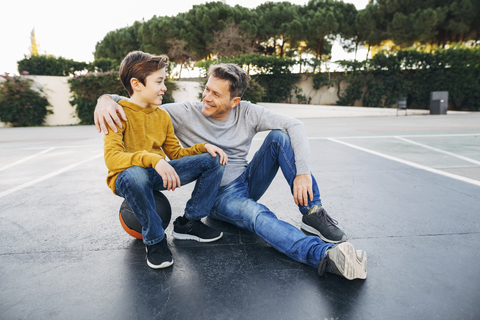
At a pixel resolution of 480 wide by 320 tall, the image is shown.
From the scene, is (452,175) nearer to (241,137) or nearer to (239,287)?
(241,137)

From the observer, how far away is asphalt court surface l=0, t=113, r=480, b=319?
1276 millimetres

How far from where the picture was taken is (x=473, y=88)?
52.4 feet

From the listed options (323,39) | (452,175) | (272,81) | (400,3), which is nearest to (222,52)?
(272,81)

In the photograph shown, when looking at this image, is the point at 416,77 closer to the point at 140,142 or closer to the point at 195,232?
the point at 195,232

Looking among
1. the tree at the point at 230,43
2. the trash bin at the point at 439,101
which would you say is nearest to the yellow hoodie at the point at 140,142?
the trash bin at the point at 439,101

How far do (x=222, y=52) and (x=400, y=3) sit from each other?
13045 millimetres

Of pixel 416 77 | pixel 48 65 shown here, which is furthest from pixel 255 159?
pixel 416 77

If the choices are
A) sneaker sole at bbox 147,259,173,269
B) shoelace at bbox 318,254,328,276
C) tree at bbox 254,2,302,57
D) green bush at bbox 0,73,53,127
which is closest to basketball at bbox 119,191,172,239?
sneaker sole at bbox 147,259,173,269

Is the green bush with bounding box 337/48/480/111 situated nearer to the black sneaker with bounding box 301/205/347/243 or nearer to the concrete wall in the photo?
the concrete wall

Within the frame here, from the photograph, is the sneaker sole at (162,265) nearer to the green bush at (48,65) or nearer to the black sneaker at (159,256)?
the black sneaker at (159,256)

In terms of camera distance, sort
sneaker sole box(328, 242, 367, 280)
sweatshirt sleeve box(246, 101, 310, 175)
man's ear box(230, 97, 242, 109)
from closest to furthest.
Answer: sneaker sole box(328, 242, 367, 280)
sweatshirt sleeve box(246, 101, 310, 175)
man's ear box(230, 97, 242, 109)

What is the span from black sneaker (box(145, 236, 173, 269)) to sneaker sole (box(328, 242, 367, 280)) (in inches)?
34.1

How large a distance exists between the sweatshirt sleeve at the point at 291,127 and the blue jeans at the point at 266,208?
0.05m

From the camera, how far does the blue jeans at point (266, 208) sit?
157 centimetres
